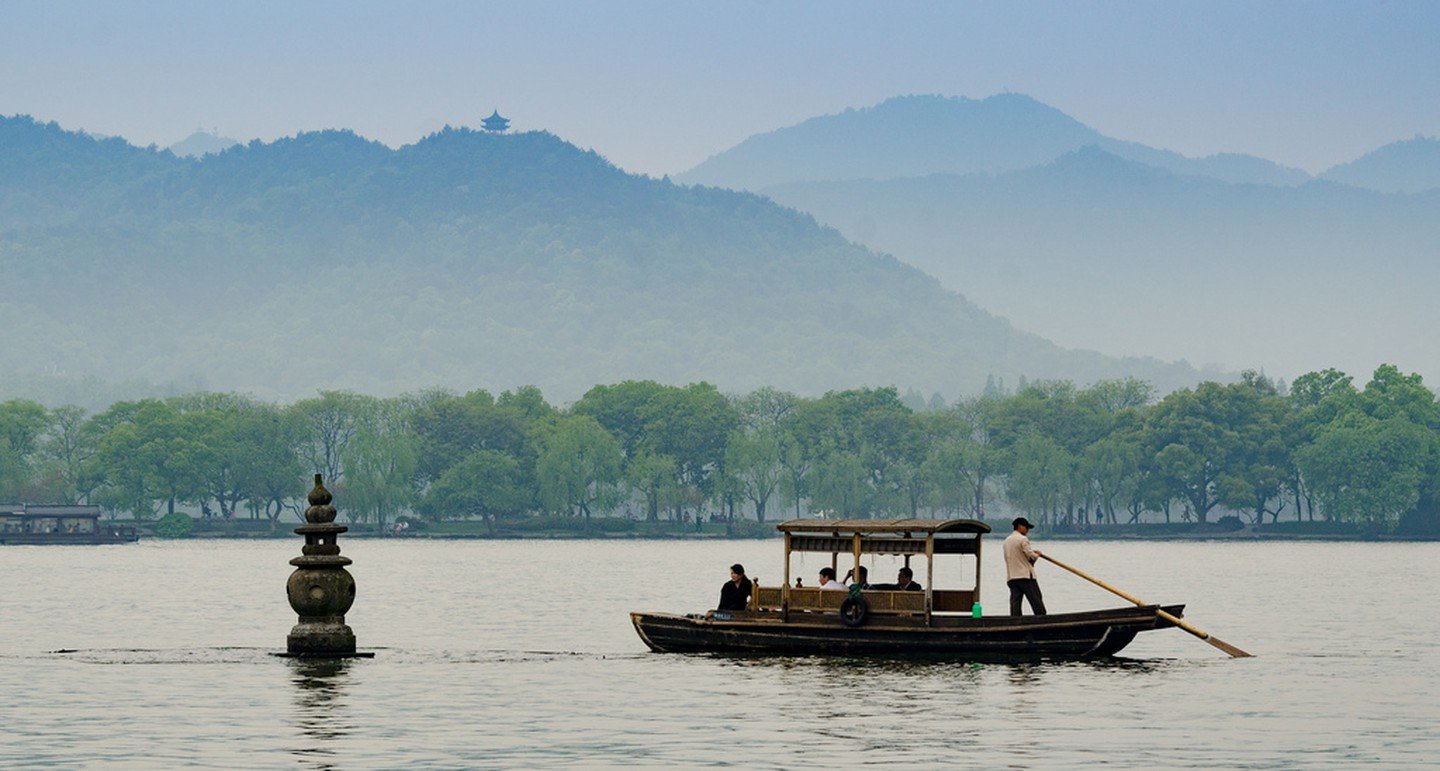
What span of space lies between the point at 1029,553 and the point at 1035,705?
9887 mm

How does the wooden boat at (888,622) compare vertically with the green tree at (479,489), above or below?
below

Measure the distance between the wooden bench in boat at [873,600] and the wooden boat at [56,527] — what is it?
12620 cm

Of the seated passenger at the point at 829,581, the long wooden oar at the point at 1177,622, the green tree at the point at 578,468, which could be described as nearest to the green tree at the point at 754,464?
the green tree at the point at 578,468

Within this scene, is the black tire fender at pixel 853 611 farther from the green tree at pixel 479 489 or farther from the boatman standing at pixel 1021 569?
the green tree at pixel 479 489

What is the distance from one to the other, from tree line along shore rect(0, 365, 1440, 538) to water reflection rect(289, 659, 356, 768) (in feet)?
436

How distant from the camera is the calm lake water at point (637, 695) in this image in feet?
99.3

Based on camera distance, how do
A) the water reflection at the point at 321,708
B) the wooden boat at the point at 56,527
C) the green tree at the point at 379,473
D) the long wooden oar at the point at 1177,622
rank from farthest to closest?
1. the green tree at the point at 379,473
2. the wooden boat at the point at 56,527
3. the long wooden oar at the point at 1177,622
4. the water reflection at the point at 321,708

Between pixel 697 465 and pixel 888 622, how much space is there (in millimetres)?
144498

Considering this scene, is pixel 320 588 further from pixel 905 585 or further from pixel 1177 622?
pixel 1177 622

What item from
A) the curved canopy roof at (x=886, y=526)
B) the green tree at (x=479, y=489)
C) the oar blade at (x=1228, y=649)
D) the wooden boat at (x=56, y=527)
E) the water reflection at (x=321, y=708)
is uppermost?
the green tree at (x=479, y=489)

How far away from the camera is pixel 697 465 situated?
7500 inches

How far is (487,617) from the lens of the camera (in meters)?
66.5

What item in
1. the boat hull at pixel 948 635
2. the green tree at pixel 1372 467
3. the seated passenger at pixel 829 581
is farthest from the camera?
the green tree at pixel 1372 467

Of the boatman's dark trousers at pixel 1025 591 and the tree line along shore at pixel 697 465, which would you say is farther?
the tree line along shore at pixel 697 465
